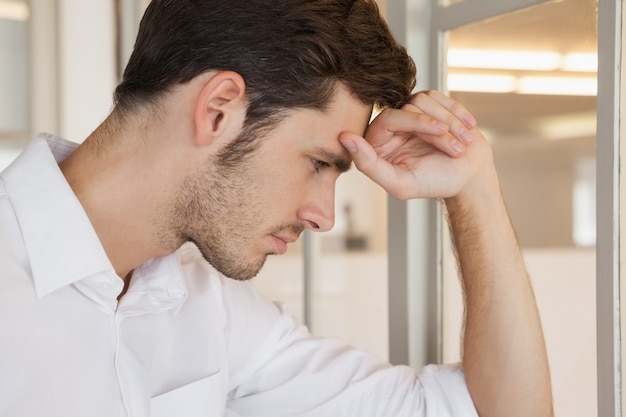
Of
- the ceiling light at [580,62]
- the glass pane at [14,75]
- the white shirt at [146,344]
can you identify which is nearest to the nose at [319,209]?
the white shirt at [146,344]

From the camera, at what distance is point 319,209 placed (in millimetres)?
1263

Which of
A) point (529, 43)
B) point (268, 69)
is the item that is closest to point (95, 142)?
point (268, 69)

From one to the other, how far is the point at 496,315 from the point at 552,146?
0.26m

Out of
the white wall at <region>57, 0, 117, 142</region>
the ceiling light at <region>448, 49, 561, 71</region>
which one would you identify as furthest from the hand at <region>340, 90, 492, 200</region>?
the white wall at <region>57, 0, 117, 142</region>

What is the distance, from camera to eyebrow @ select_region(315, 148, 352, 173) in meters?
1.22

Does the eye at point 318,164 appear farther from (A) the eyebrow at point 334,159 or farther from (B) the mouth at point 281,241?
(B) the mouth at point 281,241

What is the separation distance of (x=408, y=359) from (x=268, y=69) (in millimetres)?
608

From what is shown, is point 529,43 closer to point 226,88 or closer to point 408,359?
point 226,88

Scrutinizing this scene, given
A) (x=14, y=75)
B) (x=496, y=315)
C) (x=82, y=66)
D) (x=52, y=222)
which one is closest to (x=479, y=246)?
(x=496, y=315)

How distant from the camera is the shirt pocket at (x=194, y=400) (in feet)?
4.15

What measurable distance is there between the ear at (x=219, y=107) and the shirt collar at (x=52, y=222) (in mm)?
202

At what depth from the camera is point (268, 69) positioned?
1.19 metres

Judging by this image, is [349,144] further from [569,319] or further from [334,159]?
[569,319]

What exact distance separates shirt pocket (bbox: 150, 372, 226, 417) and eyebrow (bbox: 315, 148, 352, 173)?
0.38 m
